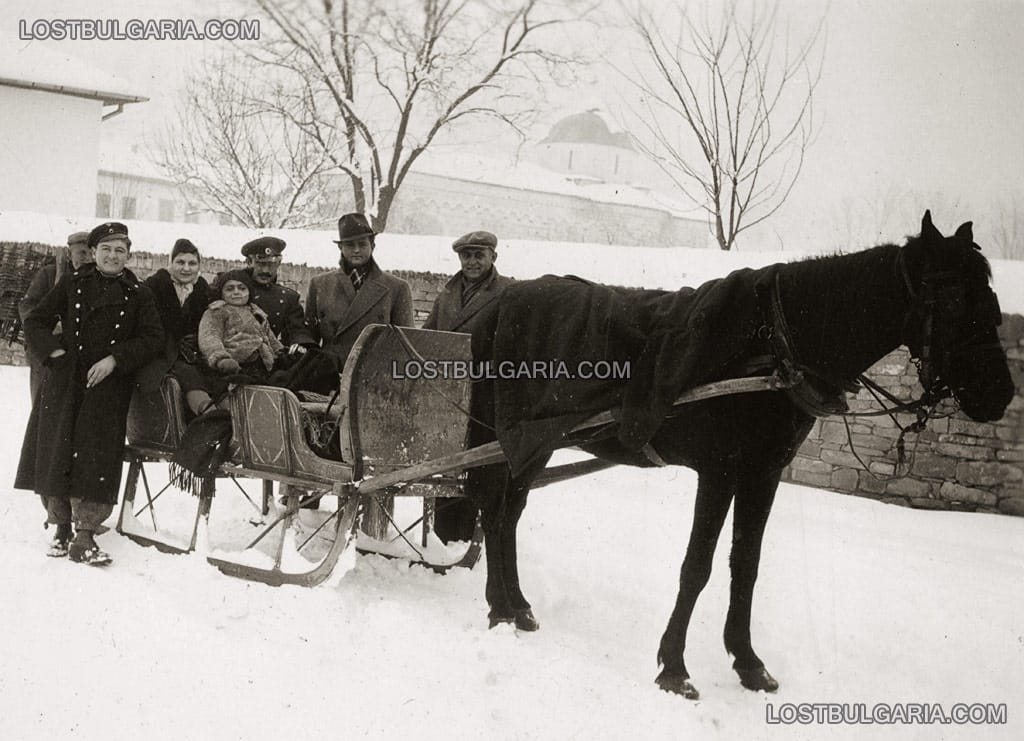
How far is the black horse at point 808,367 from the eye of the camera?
10.3ft

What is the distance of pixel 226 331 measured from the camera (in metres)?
5.39

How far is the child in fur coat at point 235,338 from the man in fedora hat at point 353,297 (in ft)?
1.09

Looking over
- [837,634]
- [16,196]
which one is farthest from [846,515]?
[16,196]

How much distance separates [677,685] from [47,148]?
6.85m

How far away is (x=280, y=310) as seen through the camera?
19.3 feet

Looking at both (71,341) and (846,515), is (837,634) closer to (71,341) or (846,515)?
(846,515)

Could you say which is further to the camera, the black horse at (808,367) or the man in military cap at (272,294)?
the man in military cap at (272,294)

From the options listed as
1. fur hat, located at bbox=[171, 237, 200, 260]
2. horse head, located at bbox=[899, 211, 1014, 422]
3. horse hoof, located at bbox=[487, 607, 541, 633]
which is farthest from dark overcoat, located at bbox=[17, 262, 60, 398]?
horse head, located at bbox=[899, 211, 1014, 422]

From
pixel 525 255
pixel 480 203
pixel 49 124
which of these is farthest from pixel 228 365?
pixel 480 203

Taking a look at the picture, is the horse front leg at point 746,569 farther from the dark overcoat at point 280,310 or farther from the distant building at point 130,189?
the distant building at point 130,189

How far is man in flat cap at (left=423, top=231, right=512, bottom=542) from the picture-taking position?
521 centimetres

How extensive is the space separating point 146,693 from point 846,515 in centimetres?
528

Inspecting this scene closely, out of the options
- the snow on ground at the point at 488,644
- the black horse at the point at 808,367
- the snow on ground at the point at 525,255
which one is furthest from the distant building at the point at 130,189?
the black horse at the point at 808,367

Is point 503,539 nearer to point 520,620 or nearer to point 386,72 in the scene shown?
point 520,620
